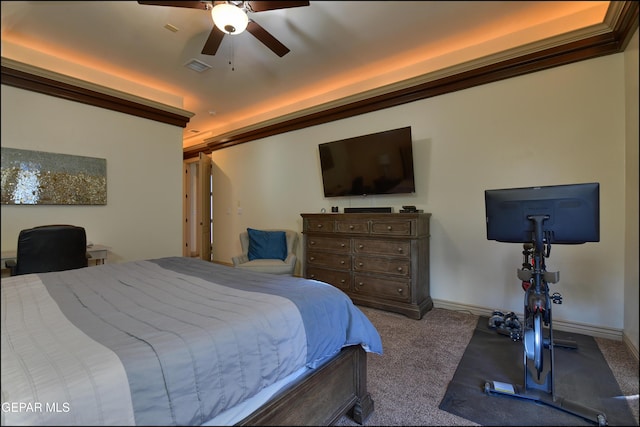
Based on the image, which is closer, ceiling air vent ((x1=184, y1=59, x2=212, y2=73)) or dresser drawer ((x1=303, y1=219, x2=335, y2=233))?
ceiling air vent ((x1=184, y1=59, x2=212, y2=73))

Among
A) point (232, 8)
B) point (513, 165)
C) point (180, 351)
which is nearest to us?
point (180, 351)

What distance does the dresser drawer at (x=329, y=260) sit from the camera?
3.32 meters

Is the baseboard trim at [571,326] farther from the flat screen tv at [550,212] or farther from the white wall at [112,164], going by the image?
the white wall at [112,164]

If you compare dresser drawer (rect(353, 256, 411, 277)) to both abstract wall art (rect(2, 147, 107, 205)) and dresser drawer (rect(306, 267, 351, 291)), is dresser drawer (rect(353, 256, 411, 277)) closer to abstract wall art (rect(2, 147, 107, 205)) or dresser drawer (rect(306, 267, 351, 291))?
dresser drawer (rect(306, 267, 351, 291))

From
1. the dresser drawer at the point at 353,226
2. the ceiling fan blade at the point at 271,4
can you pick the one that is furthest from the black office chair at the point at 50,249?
the dresser drawer at the point at 353,226

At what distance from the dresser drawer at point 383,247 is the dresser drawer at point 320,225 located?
1.21 ft

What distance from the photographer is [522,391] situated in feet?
5.21

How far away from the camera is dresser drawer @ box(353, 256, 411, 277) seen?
2.90m

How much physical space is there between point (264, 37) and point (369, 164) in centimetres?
179

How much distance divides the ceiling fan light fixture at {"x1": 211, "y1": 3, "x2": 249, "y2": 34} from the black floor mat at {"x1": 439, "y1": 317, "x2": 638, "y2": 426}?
2736mm

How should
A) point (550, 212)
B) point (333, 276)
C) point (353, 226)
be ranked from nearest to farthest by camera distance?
point (550, 212) → point (353, 226) → point (333, 276)

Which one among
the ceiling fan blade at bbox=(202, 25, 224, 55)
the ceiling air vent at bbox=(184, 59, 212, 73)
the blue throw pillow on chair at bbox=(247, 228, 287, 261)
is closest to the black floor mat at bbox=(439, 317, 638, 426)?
the blue throw pillow on chair at bbox=(247, 228, 287, 261)

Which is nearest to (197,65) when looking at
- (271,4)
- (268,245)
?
(271,4)

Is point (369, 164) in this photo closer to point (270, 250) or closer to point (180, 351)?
point (270, 250)
